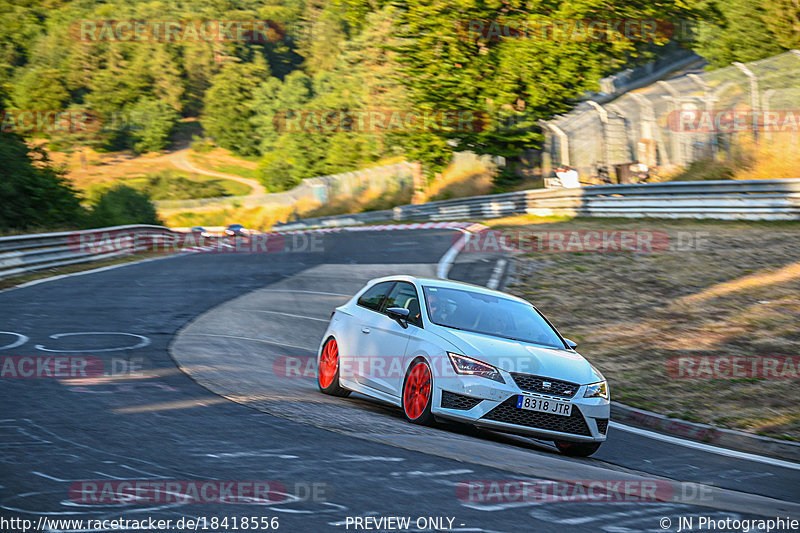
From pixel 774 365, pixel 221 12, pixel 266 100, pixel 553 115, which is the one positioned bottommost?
pixel 774 365

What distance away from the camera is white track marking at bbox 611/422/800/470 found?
333 inches

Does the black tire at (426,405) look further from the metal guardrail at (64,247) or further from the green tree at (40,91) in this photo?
the green tree at (40,91)

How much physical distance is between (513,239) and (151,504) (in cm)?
2146

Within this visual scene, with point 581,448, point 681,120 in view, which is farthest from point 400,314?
point 681,120

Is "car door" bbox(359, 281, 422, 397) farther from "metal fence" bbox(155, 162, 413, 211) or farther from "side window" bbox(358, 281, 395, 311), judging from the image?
"metal fence" bbox(155, 162, 413, 211)

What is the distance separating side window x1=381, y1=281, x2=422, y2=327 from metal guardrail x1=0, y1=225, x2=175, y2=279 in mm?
13547

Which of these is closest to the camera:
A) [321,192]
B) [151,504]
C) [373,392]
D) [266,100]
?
[151,504]

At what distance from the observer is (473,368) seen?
318 inches

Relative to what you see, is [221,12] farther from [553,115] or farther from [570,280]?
[570,280]

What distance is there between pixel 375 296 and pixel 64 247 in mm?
16844

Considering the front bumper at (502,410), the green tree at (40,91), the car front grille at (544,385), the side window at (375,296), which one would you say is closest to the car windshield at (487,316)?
the side window at (375,296)

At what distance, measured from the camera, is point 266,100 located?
440 ft

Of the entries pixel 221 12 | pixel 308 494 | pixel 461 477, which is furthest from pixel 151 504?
pixel 221 12

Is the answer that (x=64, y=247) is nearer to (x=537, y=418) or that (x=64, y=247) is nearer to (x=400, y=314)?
(x=400, y=314)
